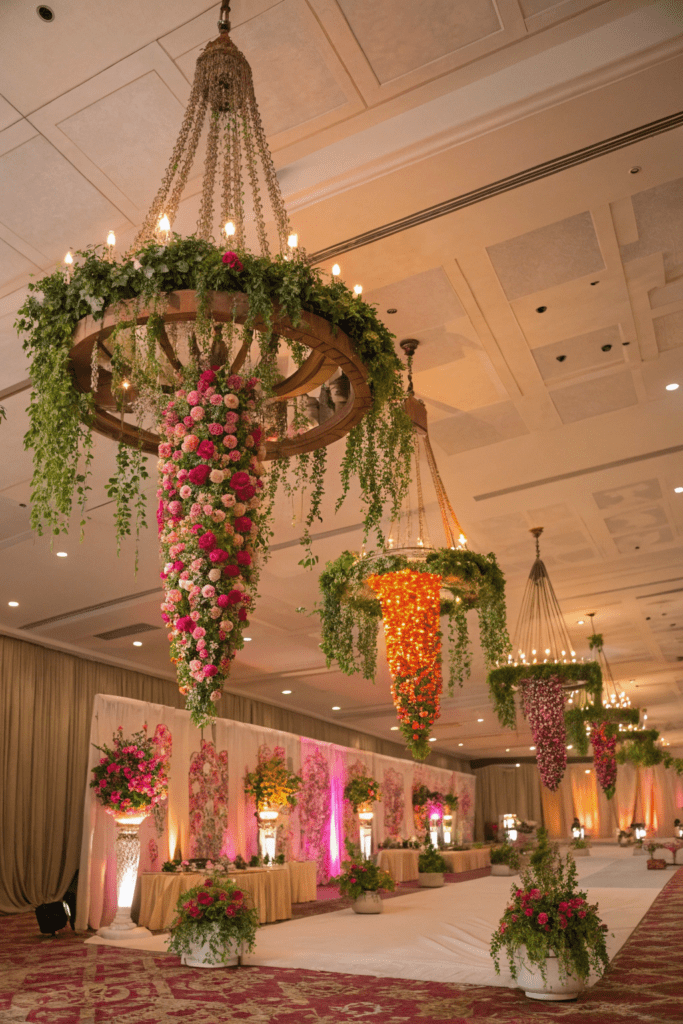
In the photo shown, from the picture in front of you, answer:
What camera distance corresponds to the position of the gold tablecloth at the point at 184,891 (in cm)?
Result: 1112

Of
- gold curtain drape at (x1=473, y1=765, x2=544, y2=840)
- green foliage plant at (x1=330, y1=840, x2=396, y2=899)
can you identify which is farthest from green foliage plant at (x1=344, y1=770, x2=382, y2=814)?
gold curtain drape at (x1=473, y1=765, x2=544, y2=840)

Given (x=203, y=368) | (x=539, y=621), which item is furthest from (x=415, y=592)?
(x=539, y=621)

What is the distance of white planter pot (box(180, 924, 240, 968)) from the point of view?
7.90m

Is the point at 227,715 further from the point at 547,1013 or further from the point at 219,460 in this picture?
the point at 219,460

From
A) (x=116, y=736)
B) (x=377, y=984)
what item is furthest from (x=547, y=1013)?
(x=116, y=736)

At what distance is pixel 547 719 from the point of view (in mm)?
10664

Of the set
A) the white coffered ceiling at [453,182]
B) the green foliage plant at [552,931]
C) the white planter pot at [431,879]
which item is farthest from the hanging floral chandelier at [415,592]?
the white planter pot at [431,879]

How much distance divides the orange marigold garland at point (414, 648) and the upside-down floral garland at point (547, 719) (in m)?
4.58

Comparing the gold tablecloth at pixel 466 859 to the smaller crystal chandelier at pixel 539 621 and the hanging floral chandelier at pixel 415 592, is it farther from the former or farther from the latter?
the hanging floral chandelier at pixel 415 592

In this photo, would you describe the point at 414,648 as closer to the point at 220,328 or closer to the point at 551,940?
the point at 551,940

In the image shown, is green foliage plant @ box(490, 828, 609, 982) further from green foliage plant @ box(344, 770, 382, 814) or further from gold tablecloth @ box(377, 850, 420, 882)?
green foliage plant @ box(344, 770, 382, 814)

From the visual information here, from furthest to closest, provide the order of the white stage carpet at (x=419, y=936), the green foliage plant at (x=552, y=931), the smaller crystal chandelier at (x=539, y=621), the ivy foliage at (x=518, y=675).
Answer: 1. the smaller crystal chandelier at (x=539, y=621)
2. the ivy foliage at (x=518, y=675)
3. the white stage carpet at (x=419, y=936)
4. the green foliage plant at (x=552, y=931)

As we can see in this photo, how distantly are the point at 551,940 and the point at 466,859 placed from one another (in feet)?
57.3

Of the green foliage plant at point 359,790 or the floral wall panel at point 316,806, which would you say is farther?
the green foliage plant at point 359,790
